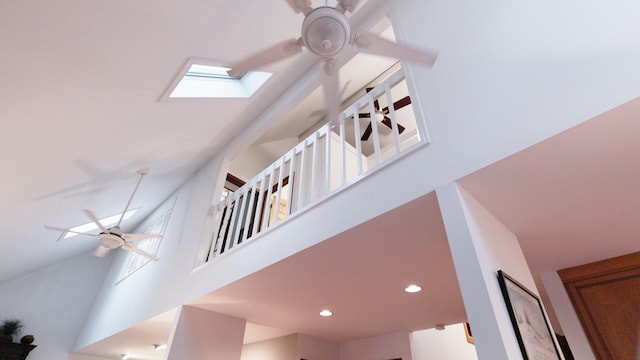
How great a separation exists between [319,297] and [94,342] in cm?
424

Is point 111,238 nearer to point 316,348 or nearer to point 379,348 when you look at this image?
point 316,348

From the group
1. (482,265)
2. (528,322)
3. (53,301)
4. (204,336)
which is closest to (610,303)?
(528,322)

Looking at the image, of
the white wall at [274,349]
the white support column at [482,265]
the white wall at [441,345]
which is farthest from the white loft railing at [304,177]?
the white wall at [441,345]

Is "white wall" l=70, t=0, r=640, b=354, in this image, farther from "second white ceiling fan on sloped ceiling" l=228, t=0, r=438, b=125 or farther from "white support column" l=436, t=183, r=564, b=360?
"second white ceiling fan on sloped ceiling" l=228, t=0, r=438, b=125

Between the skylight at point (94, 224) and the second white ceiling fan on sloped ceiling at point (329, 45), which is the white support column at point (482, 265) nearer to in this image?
the second white ceiling fan on sloped ceiling at point (329, 45)

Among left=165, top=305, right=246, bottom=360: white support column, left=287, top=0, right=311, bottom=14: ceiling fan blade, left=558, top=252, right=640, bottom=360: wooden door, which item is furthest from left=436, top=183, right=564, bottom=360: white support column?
left=165, top=305, right=246, bottom=360: white support column

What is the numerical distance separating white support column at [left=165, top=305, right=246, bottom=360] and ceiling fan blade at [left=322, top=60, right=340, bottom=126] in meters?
2.70

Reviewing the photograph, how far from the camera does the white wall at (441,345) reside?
4305mm

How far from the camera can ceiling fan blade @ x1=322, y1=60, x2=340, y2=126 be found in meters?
1.72

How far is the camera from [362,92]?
5551 mm

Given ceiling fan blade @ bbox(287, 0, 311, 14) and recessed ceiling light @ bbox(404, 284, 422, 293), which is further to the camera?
recessed ceiling light @ bbox(404, 284, 422, 293)

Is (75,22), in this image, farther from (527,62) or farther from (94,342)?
(94,342)

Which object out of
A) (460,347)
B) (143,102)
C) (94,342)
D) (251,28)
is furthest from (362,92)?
(94,342)

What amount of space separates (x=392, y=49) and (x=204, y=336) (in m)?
3.24
